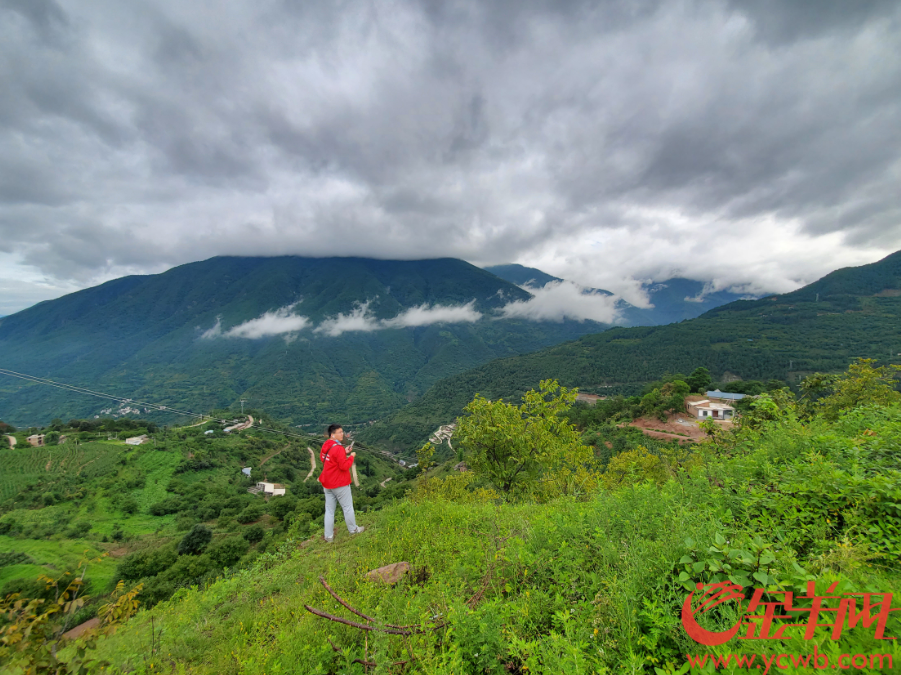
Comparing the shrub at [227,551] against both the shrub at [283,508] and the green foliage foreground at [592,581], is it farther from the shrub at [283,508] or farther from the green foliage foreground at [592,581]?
the green foliage foreground at [592,581]

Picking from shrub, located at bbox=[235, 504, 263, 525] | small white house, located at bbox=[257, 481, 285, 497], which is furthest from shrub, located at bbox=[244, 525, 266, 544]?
small white house, located at bbox=[257, 481, 285, 497]

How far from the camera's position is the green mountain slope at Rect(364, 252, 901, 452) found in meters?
93.6

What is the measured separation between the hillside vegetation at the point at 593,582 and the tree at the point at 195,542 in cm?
1687

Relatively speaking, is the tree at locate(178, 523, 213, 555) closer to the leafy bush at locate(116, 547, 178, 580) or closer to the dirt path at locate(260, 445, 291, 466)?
the leafy bush at locate(116, 547, 178, 580)

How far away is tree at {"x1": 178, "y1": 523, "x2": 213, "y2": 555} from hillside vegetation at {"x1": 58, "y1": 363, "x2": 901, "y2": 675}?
16.9 meters

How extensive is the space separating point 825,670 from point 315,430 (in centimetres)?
13073

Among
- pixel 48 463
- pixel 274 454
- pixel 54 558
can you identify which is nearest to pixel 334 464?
pixel 54 558

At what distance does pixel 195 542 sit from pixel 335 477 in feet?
61.4

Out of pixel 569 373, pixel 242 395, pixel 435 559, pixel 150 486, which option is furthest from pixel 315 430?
pixel 435 559

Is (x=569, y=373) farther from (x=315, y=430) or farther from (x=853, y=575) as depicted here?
(x=853, y=575)

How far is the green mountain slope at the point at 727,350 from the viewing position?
9356cm

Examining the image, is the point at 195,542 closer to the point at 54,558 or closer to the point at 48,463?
the point at 54,558

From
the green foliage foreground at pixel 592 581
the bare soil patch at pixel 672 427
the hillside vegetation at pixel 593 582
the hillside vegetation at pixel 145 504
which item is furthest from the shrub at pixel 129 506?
the bare soil patch at pixel 672 427

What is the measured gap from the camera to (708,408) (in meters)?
45.7
